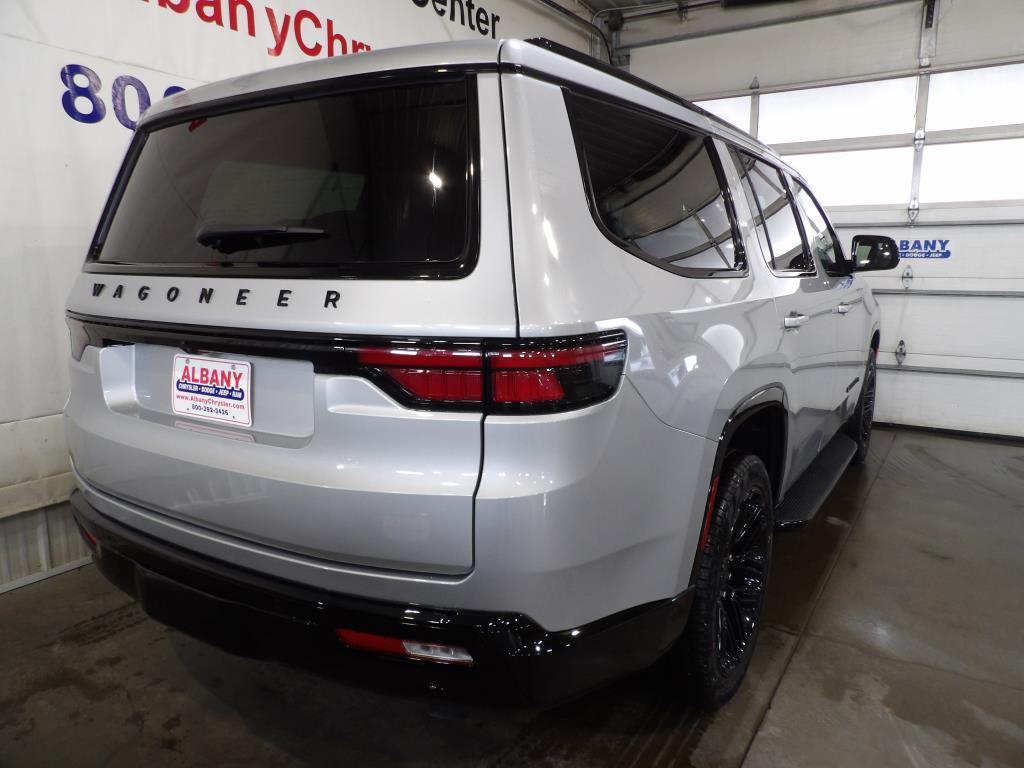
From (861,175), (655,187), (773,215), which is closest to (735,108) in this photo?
(861,175)

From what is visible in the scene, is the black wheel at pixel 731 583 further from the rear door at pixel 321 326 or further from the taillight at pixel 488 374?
the rear door at pixel 321 326

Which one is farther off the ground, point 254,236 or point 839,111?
point 839,111

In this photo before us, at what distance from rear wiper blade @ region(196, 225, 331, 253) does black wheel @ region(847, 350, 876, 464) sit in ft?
12.9

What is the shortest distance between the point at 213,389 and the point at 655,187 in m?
1.17

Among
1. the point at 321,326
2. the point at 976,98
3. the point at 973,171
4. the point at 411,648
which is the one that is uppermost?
the point at 976,98

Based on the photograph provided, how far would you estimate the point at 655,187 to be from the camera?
5.85ft

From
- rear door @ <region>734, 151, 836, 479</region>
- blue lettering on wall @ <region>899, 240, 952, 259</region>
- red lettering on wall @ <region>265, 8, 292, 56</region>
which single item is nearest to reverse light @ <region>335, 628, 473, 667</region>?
rear door @ <region>734, 151, 836, 479</region>

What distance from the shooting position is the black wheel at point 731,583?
6.13 ft

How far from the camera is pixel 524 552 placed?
1.30m

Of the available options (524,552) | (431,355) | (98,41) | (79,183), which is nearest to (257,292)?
(431,355)

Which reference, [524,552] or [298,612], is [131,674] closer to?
[298,612]

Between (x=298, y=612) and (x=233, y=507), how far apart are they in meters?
0.27

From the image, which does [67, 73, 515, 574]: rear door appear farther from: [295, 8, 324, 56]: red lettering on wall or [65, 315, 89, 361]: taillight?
[295, 8, 324, 56]: red lettering on wall

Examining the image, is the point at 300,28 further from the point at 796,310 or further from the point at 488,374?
the point at 488,374
